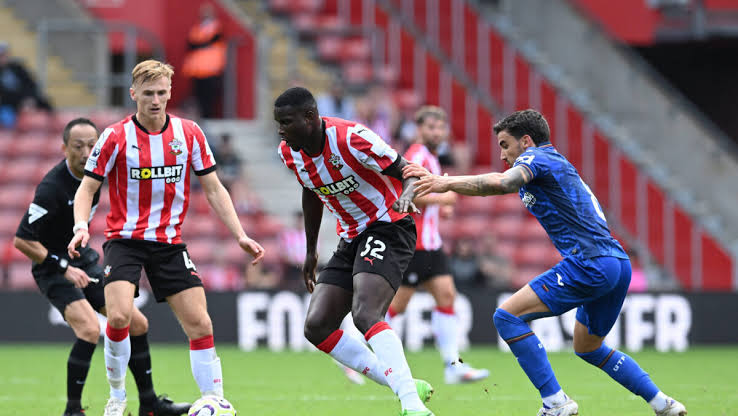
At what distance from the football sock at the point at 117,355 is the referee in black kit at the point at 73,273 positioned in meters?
0.44

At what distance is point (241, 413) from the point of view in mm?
8805

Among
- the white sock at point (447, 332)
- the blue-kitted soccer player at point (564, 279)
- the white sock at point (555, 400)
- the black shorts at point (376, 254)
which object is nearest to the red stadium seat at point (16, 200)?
the white sock at point (447, 332)

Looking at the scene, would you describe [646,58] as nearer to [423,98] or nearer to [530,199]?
[423,98]

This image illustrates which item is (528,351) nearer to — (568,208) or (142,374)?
(568,208)

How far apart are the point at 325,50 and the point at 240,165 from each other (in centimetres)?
340

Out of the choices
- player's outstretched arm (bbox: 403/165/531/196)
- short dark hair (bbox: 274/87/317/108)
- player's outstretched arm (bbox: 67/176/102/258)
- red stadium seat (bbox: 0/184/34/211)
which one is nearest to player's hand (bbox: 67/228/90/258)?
player's outstretched arm (bbox: 67/176/102/258)

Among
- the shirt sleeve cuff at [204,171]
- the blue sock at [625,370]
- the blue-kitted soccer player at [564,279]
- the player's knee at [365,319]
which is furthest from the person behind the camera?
the shirt sleeve cuff at [204,171]

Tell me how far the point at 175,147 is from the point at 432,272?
13.4 feet

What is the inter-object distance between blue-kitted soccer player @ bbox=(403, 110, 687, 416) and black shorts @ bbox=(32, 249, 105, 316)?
2.86m

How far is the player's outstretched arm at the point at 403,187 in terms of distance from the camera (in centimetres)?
706

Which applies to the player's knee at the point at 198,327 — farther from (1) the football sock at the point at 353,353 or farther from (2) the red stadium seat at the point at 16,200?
(2) the red stadium seat at the point at 16,200

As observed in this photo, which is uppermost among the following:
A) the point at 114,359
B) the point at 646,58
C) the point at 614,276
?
the point at 646,58

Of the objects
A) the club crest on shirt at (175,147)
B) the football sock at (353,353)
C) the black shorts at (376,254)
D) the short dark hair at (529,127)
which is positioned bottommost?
the football sock at (353,353)

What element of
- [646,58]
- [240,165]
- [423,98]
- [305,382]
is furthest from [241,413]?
[646,58]
